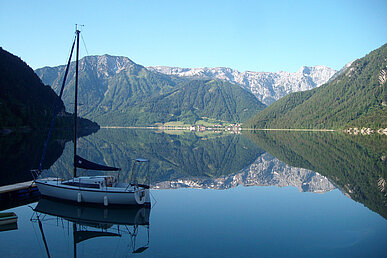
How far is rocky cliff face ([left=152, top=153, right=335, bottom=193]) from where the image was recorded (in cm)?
3890

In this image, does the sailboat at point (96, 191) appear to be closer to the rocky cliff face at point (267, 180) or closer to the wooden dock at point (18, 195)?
the wooden dock at point (18, 195)

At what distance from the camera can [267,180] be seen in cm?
4409

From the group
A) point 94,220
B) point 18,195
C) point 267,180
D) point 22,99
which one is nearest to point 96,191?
point 94,220

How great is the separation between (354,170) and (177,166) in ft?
93.6

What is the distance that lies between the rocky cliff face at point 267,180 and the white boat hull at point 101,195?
10.7 m

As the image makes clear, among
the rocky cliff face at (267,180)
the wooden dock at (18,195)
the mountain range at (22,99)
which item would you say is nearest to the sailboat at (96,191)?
the wooden dock at (18,195)

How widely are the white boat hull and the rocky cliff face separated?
10.7m

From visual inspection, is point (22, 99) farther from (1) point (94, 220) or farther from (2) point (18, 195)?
(1) point (94, 220)

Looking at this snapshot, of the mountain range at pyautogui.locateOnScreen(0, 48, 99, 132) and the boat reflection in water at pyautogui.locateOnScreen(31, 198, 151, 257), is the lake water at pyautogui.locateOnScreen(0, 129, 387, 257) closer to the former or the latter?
the boat reflection in water at pyautogui.locateOnScreen(31, 198, 151, 257)

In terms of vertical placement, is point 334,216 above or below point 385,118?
below

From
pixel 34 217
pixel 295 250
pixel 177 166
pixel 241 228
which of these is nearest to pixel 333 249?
pixel 295 250

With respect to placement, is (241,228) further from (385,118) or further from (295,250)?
A: (385,118)

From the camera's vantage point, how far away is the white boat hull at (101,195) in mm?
26766

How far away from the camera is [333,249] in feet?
63.1
